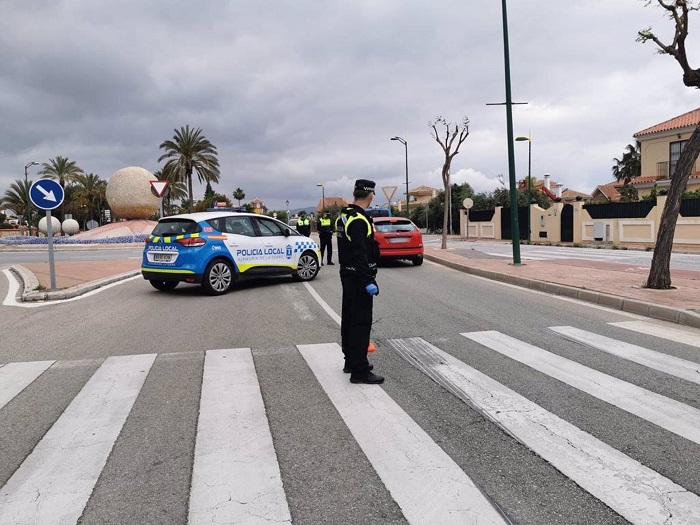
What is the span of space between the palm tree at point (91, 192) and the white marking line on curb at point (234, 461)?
220 ft

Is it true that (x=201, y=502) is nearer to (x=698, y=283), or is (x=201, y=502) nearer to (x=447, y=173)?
(x=698, y=283)

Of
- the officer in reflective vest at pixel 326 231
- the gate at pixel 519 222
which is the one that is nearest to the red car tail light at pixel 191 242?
the officer in reflective vest at pixel 326 231

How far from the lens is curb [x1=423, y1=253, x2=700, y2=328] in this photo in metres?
7.45

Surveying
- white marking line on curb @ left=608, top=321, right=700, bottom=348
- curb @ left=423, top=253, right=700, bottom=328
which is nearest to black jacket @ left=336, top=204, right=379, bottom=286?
white marking line on curb @ left=608, top=321, right=700, bottom=348

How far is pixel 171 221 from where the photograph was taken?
34.5 feet

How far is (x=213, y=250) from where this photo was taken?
404 inches

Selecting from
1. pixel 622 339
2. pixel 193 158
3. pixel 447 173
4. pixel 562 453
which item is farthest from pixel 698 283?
pixel 193 158

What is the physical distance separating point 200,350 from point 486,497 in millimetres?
4026

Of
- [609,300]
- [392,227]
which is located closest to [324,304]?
[609,300]

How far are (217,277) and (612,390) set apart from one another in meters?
7.51

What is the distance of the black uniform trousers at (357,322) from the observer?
484 cm

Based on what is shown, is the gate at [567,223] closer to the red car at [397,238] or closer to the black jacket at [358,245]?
the red car at [397,238]

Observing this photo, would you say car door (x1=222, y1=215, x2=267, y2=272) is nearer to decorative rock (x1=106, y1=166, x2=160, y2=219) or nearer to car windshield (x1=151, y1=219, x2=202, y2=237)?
car windshield (x1=151, y1=219, x2=202, y2=237)

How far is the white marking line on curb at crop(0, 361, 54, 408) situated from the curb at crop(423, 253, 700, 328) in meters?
7.76
